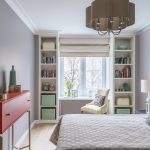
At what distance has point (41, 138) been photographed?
181 inches

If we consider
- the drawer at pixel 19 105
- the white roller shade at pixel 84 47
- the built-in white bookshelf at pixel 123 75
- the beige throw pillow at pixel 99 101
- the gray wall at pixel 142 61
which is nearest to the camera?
the drawer at pixel 19 105

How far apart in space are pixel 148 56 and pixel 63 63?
2.48 m

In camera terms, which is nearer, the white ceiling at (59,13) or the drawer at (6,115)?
the drawer at (6,115)

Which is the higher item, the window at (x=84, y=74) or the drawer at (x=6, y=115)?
the window at (x=84, y=74)

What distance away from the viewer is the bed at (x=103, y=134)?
2.20 metres

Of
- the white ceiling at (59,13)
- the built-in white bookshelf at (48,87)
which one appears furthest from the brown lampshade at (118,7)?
the built-in white bookshelf at (48,87)

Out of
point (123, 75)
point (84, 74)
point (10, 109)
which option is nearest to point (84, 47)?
point (84, 74)

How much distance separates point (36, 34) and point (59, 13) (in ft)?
6.25

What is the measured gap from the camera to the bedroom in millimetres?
3375

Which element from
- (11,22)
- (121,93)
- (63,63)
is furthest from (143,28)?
(11,22)

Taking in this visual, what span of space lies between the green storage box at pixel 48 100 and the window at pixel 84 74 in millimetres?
585

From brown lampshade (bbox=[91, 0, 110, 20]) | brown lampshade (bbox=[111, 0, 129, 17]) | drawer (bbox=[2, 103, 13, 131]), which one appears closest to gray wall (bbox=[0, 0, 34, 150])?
drawer (bbox=[2, 103, 13, 131])

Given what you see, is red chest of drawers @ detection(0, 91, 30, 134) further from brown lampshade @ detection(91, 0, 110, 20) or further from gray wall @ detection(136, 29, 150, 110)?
gray wall @ detection(136, 29, 150, 110)

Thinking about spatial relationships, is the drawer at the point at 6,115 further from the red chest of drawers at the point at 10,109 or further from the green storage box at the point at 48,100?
the green storage box at the point at 48,100
